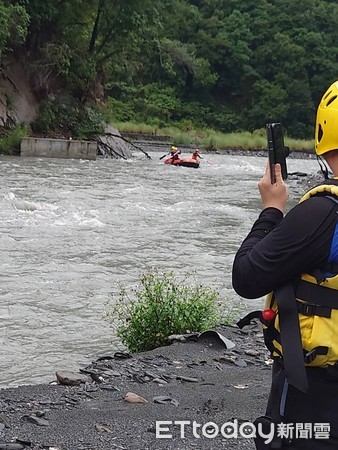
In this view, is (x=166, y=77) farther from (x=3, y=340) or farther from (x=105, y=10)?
(x=3, y=340)

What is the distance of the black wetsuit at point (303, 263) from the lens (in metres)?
2.21

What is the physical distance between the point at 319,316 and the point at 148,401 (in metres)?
2.99

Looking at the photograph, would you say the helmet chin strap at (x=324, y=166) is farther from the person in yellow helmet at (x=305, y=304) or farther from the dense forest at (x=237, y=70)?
the dense forest at (x=237, y=70)

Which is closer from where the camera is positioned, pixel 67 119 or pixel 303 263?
pixel 303 263

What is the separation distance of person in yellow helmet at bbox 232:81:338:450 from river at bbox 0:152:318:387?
4.33m

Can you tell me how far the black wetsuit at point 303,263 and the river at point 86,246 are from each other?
435 centimetres

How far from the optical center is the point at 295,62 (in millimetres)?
85375

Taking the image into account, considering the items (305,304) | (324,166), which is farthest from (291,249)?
(324,166)

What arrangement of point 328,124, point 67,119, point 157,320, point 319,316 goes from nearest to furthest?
point 319,316 → point 328,124 → point 157,320 → point 67,119

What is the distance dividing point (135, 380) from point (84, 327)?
8.43 ft

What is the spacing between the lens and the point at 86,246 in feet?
42.2

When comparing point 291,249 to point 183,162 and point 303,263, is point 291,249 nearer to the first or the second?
point 303,263

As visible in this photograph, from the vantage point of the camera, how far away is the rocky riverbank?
4.19 meters

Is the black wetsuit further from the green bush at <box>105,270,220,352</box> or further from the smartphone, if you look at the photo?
the green bush at <box>105,270,220,352</box>
